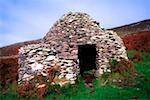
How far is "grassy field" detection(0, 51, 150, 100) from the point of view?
19656mm

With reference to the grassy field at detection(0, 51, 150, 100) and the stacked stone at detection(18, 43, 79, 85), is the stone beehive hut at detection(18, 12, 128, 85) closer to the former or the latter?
the stacked stone at detection(18, 43, 79, 85)

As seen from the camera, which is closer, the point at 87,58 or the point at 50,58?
the point at 50,58

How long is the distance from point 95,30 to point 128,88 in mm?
5154

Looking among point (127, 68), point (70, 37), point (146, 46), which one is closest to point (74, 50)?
point (70, 37)

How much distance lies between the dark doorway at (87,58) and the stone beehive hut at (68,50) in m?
0.32

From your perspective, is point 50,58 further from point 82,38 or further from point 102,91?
point 102,91

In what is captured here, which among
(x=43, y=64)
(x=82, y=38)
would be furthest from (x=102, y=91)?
(x=82, y=38)

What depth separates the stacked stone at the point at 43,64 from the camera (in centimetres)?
2298

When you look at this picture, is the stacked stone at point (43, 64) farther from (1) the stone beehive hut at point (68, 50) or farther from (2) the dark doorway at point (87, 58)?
(2) the dark doorway at point (87, 58)

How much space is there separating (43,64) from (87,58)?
423 centimetres

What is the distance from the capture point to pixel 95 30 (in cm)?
2455

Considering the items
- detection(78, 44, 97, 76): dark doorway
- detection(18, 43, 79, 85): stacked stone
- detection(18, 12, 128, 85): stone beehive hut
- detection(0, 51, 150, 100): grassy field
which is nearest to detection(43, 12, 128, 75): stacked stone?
detection(18, 12, 128, 85): stone beehive hut

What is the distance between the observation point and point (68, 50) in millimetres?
23938

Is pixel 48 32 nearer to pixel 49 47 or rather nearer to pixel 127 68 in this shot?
pixel 49 47
